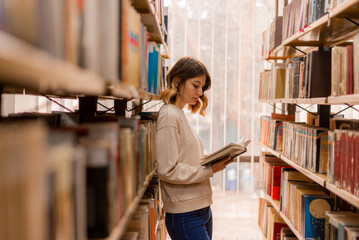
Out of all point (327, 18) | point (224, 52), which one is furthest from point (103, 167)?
point (224, 52)

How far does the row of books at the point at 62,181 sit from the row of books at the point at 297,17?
1446mm

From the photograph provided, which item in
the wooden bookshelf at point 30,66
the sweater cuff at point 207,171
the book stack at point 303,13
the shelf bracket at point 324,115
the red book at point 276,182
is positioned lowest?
the red book at point 276,182

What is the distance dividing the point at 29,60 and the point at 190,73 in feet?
5.17

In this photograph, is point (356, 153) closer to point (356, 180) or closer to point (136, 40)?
point (356, 180)

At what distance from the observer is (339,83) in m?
1.69

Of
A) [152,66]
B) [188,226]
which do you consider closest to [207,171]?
[188,226]

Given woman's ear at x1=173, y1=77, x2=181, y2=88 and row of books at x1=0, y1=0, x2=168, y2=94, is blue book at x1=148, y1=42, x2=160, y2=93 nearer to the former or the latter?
woman's ear at x1=173, y1=77, x2=181, y2=88

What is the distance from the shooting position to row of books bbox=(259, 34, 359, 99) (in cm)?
160

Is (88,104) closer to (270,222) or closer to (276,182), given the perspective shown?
(276,182)

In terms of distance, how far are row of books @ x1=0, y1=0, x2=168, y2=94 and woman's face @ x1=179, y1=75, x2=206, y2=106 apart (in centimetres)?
85

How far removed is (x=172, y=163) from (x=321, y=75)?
1.10 m

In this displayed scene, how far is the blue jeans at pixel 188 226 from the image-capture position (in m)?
1.83

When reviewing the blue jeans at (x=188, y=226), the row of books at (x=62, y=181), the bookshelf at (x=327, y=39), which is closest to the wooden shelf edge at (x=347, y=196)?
the bookshelf at (x=327, y=39)

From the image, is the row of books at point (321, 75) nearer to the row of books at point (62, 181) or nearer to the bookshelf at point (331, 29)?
the bookshelf at point (331, 29)
